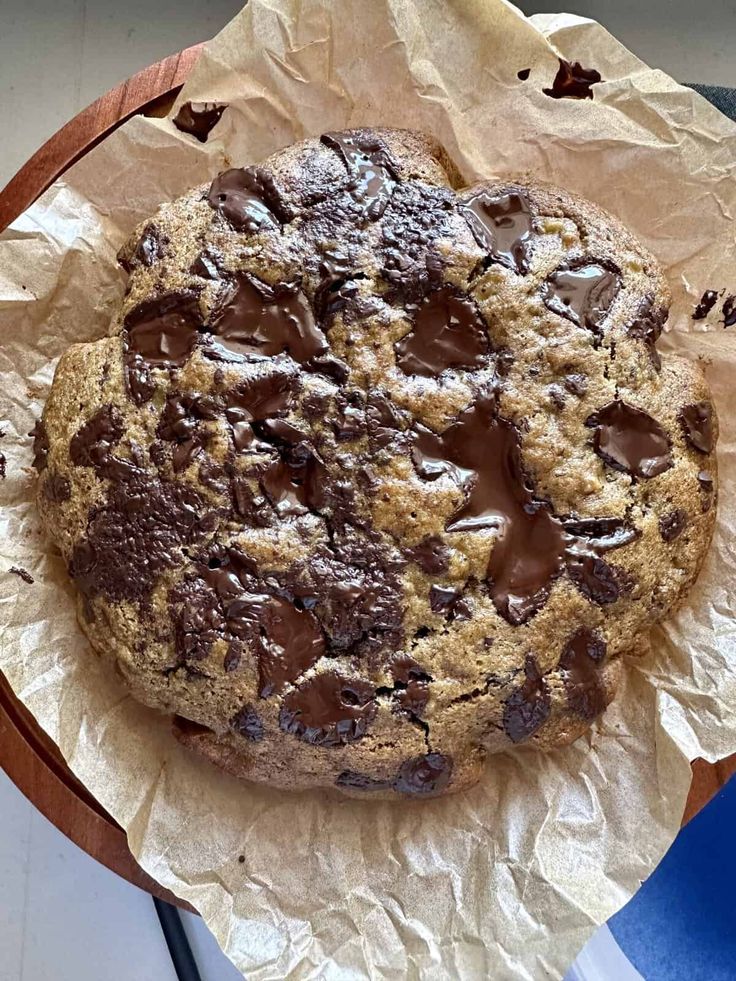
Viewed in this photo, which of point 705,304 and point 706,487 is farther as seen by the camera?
point 705,304

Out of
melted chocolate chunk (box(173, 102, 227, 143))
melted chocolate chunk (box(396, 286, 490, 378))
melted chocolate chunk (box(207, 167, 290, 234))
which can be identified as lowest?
melted chocolate chunk (box(396, 286, 490, 378))

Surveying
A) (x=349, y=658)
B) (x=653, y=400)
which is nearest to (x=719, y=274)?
(x=653, y=400)

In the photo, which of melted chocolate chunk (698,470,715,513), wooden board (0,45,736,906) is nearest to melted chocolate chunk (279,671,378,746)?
wooden board (0,45,736,906)

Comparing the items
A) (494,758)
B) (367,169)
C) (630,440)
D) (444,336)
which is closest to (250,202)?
Answer: (367,169)

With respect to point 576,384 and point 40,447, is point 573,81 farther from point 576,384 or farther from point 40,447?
point 40,447

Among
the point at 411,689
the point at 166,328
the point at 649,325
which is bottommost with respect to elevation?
the point at 411,689

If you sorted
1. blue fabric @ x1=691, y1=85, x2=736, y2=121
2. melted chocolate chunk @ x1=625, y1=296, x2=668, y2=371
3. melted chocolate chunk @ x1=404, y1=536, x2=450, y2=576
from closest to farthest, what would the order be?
melted chocolate chunk @ x1=404, y1=536, x2=450, y2=576 < melted chocolate chunk @ x1=625, y1=296, x2=668, y2=371 < blue fabric @ x1=691, y1=85, x2=736, y2=121

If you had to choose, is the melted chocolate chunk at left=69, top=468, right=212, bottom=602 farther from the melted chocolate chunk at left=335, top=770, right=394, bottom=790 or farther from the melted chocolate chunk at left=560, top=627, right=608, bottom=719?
the melted chocolate chunk at left=560, top=627, right=608, bottom=719
